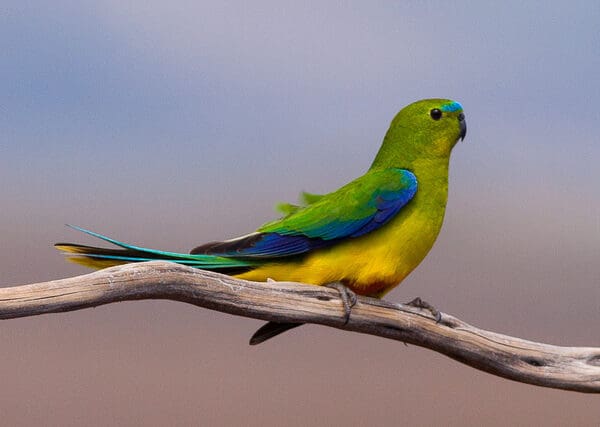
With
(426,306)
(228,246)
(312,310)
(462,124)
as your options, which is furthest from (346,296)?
(462,124)

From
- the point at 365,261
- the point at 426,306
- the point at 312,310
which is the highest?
the point at 365,261

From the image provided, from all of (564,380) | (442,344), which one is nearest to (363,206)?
(442,344)

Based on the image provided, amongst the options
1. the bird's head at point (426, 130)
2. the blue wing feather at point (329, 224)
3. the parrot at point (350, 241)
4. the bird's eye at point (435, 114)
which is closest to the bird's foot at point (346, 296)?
the parrot at point (350, 241)

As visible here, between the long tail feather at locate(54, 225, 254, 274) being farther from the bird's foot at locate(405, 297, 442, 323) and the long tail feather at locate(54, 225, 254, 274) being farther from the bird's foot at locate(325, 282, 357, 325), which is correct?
the bird's foot at locate(405, 297, 442, 323)

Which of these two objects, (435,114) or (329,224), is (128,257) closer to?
(329,224)

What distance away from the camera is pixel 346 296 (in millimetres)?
3605

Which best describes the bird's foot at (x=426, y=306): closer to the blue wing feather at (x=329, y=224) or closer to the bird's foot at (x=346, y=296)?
the bird's foot at (x=346, y=296)

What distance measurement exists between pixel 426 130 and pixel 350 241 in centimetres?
64

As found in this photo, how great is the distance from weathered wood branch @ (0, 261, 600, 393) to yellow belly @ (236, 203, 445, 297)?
0.08 m

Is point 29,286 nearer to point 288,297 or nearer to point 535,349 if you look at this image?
point 288,297

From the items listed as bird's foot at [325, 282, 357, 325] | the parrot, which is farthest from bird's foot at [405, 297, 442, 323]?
bird's foot at [325, 282, 357, 325]

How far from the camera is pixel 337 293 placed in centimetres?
362

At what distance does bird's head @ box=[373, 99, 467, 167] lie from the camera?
12.5ft

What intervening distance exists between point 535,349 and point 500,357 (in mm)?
191
